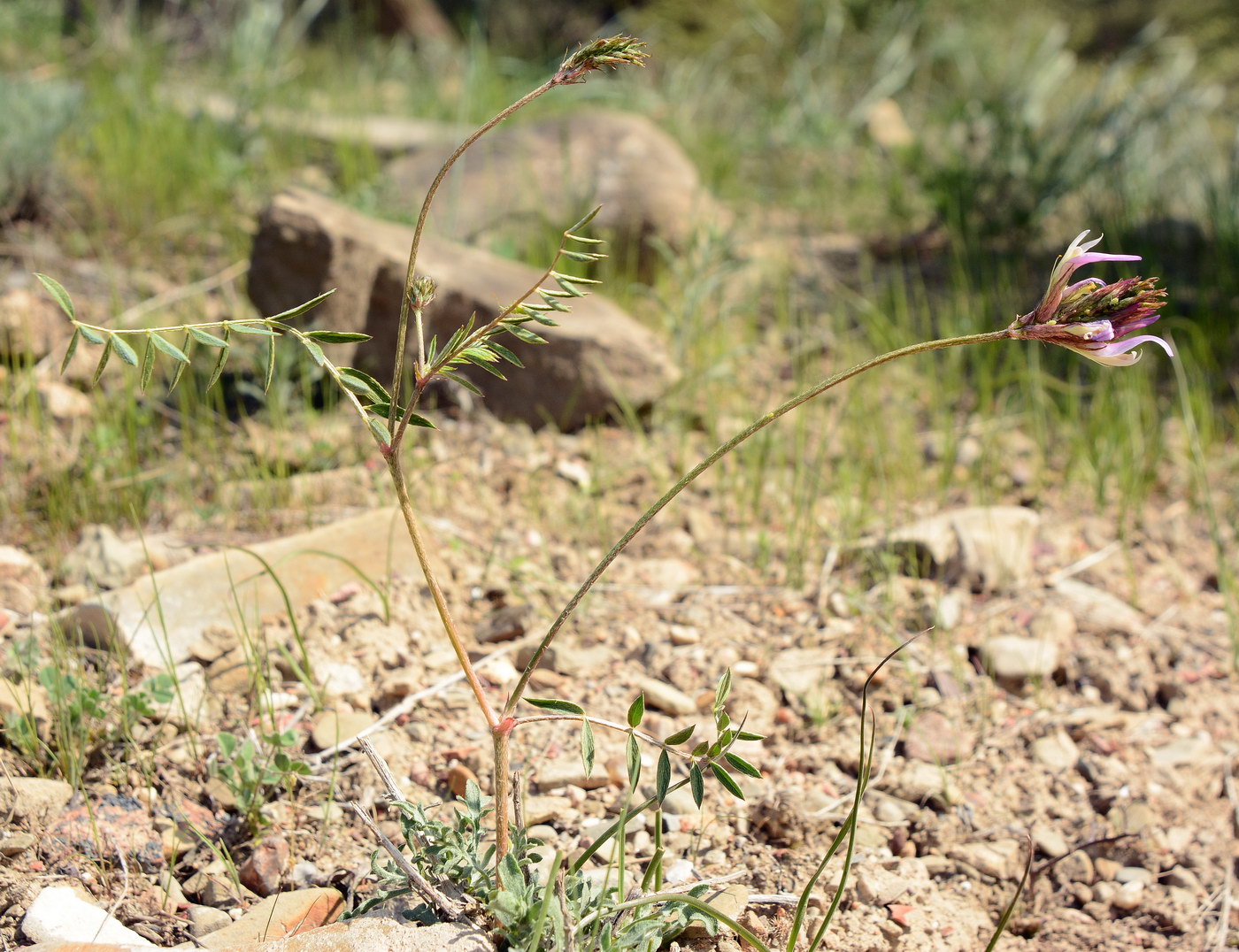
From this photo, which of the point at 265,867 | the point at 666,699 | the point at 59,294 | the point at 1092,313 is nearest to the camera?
the point at 1092,313

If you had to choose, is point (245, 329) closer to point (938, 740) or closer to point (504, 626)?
point (504, 626)

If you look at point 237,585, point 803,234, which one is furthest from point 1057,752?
point 803,234

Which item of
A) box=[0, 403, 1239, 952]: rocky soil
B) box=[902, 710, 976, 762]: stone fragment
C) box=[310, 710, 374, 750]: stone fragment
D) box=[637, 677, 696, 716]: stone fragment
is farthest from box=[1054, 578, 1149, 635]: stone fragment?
box=[310, 710, 374, 750]: stone fragment

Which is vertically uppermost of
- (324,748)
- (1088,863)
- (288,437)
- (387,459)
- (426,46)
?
(426,46)

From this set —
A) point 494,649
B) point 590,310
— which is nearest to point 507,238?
point 590,310

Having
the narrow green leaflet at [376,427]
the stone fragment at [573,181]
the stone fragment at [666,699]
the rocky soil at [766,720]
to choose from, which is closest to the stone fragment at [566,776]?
the rocky soil at [766,720]

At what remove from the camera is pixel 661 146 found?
4191 millimetres

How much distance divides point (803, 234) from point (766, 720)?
2.98 metres

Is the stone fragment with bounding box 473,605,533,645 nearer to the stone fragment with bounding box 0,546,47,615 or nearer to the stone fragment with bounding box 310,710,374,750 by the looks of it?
the stone fragment with bounding box 310,710,374,750

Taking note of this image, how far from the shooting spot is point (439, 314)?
289 centimetres

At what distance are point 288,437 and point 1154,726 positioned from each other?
2.00 meters

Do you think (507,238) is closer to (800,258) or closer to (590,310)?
(590,310)

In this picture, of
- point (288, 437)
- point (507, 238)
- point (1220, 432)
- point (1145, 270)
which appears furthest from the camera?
point (507, 238)

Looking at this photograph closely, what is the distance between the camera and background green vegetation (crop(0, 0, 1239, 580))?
2.55 meters
